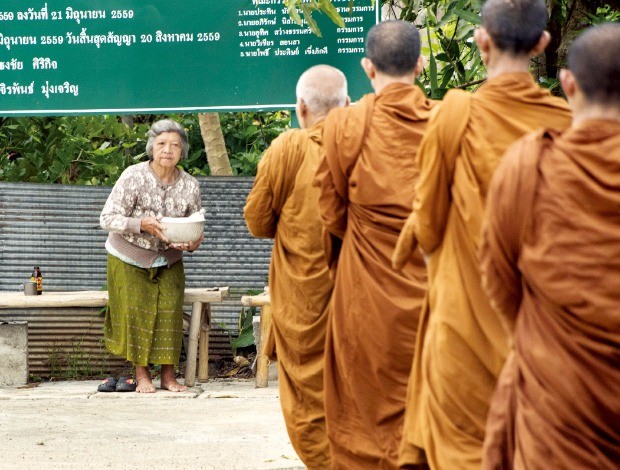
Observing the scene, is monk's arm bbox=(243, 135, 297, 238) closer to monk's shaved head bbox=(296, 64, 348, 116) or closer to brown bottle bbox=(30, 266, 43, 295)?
monk's shaved head bbox=(296, 64, 348, 116)

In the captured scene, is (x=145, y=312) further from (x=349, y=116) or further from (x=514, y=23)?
(x=514, y=23)

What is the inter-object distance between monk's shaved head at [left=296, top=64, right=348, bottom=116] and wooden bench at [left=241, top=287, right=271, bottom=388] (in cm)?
302

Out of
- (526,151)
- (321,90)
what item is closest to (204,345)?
(321,90)

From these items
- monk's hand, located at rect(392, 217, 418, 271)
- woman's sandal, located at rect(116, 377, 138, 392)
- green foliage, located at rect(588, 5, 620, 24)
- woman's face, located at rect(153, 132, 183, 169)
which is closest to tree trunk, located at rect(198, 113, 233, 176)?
woman's face, located at rect(153, 132, 183, 169)

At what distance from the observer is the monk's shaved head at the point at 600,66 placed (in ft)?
11.5

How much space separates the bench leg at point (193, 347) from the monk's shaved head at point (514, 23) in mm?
5361

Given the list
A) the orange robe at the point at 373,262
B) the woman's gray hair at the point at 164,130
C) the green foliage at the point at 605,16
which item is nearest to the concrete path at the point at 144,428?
the orange robe at the point at 373,262

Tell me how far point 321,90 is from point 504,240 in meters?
3.12

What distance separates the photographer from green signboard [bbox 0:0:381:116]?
383 inches

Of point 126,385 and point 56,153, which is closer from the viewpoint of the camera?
point 126,385

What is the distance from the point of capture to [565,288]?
11.1 ft

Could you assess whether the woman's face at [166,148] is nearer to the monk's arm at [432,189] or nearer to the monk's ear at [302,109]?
the monk's ear at [302,109]

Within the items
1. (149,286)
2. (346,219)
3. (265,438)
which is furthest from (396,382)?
(149,286)

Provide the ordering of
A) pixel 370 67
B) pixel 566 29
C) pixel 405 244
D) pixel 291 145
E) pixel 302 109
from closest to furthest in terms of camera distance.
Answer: pixel 405 244 < pixel 370 67 < pixel 291 145 < pixel 302 109 < pixel 566 29
